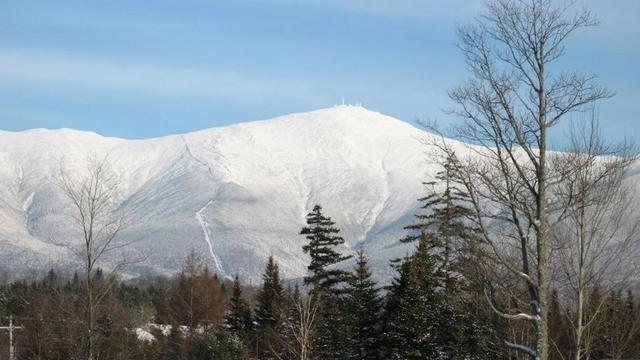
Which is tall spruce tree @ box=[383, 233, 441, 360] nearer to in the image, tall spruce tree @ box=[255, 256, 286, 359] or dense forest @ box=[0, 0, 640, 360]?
dense forest @ box=[0, 0, 640, 360]

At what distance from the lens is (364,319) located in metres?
42.8

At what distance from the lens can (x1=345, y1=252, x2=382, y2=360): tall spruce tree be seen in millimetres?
42031

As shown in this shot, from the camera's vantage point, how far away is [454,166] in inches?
659

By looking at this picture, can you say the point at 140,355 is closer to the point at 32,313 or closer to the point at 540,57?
the point at 32,313

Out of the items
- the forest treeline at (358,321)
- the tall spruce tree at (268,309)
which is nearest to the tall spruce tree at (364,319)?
the forest treeline at (358,321)

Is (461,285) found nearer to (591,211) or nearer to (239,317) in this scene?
(591,211)

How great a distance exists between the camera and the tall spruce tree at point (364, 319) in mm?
42031

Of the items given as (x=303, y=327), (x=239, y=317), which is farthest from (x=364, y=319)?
(x=239, y=317)

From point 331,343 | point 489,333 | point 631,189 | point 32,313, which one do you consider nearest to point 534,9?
point 631,189

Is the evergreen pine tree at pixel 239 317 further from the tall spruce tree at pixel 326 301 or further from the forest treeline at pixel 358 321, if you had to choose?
the tall spruce tree at pixel 326 301

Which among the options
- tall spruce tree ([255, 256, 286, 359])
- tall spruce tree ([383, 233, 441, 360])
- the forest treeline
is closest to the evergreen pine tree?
the forest treeline

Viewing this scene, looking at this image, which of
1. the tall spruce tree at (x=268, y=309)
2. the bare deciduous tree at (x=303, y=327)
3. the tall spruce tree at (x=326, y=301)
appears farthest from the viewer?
the tall spruce tree at (x=268, y=309)

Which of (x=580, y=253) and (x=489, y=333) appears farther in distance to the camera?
(x=489, y=333)

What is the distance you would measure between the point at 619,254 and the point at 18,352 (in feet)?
148
